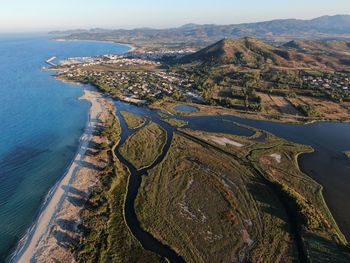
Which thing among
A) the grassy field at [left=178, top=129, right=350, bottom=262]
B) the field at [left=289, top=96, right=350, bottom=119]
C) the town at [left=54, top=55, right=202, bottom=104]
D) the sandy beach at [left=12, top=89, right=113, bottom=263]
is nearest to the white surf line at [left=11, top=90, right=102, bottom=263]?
the sandy beach at [left=12, top=89, right=113, bottom=263]

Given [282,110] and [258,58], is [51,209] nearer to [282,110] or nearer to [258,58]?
[282,110]

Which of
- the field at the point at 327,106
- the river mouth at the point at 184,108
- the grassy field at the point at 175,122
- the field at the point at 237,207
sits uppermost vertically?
the field at the point at 237,207

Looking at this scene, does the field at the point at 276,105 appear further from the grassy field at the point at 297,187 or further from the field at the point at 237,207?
the field at the point at 237,207

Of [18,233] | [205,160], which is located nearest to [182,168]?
[205,160]

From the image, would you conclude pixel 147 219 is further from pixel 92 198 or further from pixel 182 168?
pixel 182 168

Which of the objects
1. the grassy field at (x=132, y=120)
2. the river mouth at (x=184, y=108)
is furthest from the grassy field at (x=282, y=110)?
the grassy field at (x=132, y=120)

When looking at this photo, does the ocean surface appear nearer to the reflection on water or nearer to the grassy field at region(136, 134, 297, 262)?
the grassy field at region(136, 134, 297, 262)
